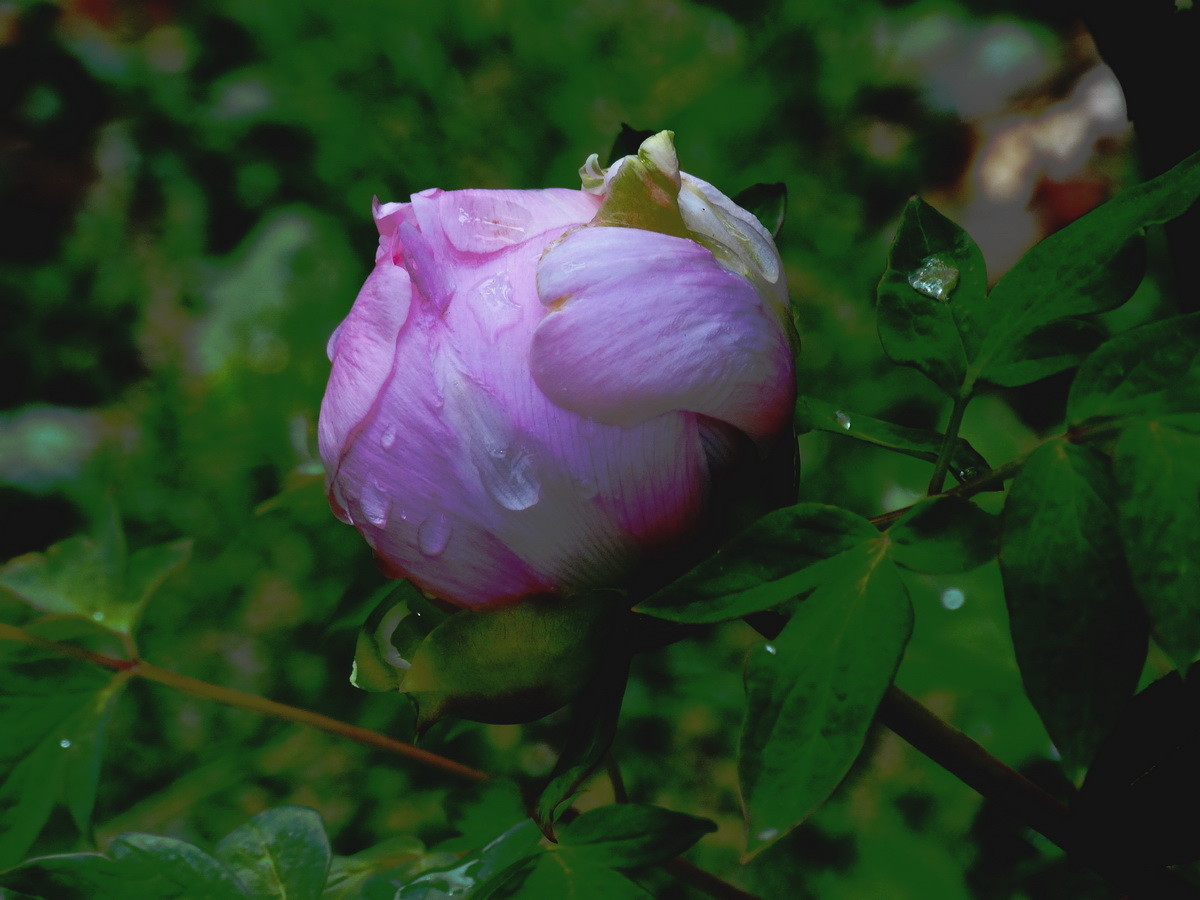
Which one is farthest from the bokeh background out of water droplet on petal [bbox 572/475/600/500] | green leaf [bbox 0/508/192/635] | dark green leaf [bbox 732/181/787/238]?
water droplet on petal [bbox 572/475/600/500]

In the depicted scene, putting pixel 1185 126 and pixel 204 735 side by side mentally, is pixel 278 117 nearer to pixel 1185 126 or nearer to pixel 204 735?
pixel 204 735

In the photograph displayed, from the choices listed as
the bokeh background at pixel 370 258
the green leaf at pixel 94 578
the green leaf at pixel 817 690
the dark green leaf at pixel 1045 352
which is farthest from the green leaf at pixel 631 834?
the bokeh background at pixel 370 258

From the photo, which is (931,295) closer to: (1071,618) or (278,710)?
(1071,618)

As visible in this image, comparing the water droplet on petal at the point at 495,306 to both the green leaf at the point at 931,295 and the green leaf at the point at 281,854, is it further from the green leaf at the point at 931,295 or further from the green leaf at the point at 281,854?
the green leaf at the point at 281,854

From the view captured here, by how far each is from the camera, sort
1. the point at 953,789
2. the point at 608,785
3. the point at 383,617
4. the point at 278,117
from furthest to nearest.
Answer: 1. the point at 278,117
2. the point at 608,785
3. the point at 953,789
4. the point at 383,617

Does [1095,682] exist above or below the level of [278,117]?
above

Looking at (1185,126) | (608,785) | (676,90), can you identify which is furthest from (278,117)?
(1185,126)

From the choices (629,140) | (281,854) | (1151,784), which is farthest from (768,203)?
(281,854)
